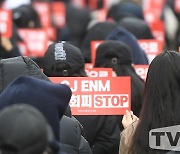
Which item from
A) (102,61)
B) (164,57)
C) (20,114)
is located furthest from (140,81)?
(20,114)

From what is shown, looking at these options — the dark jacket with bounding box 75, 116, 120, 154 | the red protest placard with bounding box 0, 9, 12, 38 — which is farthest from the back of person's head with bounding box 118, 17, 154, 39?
the dark jacket with bounding box 75, 116, 120, 154

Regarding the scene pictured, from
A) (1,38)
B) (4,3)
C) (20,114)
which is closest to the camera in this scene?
(20,114)

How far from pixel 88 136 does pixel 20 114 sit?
3.09m

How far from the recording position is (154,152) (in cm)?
505

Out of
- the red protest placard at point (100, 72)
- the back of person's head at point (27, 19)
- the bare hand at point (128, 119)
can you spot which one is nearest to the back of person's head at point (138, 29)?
the back of person's head at point (27, 19)

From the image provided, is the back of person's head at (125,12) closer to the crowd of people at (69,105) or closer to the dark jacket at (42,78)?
the crowd of people at (69,105)

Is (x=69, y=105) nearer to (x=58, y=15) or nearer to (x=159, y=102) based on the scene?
(x=159, y=102)

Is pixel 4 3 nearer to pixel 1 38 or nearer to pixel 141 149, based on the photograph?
pixel 1 38

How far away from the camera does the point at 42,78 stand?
17.1ft

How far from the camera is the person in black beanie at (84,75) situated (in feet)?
22.4

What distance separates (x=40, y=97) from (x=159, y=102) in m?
1.02

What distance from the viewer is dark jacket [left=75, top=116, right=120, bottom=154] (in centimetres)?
675

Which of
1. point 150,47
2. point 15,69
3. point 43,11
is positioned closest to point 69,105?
point 15,69

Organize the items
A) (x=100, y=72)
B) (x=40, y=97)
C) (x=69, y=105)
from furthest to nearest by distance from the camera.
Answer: (x=100, y=72) < (x=69, y=105) < (x=40, y=97)
